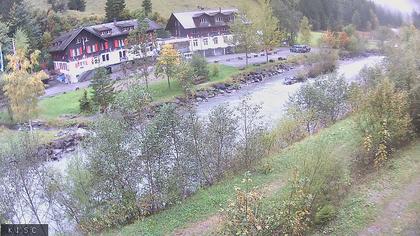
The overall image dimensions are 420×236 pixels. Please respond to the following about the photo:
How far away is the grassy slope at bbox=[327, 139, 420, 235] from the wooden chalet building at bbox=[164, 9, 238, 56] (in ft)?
125

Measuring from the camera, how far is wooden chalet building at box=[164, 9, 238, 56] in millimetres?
52222

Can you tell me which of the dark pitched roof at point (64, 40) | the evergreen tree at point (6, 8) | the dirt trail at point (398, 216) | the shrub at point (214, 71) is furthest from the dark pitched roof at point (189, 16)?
the dirt trail at point (398, 216)

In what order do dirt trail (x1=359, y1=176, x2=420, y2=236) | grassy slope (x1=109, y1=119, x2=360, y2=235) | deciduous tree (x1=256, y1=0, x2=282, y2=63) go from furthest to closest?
1. deciduous tree (x1=256, y1=0, x2=282, y2=63)
2. grassy slope (x1=109, y1=119, x2=360, y2=235)
3. dirt trail (x1=359, y1=176, x2=420, y2=236)

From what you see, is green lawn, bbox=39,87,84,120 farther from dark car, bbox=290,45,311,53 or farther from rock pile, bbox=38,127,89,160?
dark car, bbox=290,45,311,53

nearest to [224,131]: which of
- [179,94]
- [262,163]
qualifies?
[262,163]

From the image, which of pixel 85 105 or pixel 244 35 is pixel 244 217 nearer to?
pixel 85 105

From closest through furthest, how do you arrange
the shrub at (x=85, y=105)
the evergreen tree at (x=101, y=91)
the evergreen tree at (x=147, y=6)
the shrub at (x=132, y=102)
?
1. the shrub at (x=132, y=102)
2. the evergreen tree at (x=101, y=91)
3. the shrub at (x=85, y=105)
4. the evergreen tree at (x=147, y=6)

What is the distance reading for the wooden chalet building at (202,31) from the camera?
52.2 m

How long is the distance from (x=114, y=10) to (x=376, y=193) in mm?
46228

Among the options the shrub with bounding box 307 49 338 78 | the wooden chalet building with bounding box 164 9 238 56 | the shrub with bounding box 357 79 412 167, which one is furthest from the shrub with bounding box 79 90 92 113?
the shrub with bounding box 357 79 412 167

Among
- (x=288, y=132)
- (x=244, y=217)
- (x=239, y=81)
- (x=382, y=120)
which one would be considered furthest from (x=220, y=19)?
(x=244, y=217)

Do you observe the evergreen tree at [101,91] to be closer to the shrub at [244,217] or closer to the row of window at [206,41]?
the row of window at [206,41]

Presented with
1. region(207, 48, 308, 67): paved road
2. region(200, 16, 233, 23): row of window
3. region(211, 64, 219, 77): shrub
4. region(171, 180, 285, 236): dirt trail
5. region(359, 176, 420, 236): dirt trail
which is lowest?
region(171, 180, 285, 236): dirt trail

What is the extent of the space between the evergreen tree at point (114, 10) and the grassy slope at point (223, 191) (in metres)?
40.8
